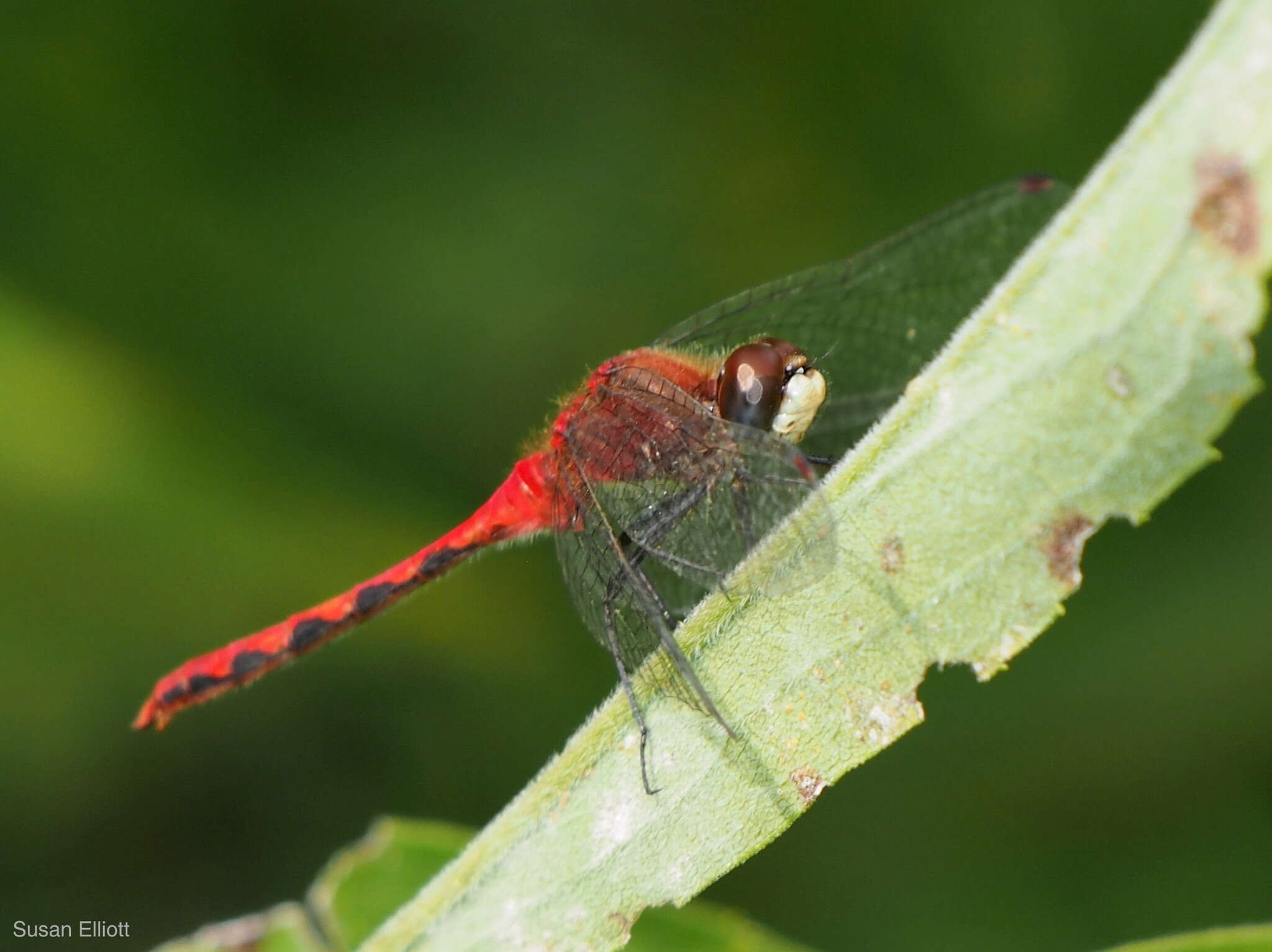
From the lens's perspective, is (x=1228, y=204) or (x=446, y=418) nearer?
(x=1228, y=204)

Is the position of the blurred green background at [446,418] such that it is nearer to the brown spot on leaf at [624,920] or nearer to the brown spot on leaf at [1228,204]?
the brown spot on leaf at [624,920]

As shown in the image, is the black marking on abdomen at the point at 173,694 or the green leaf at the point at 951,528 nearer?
the green leaf at the point at 951,528

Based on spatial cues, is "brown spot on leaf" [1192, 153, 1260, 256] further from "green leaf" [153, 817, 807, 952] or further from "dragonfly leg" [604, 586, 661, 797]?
"green leaf" [153, 817, 807, 952]

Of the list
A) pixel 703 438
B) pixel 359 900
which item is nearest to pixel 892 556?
pixel 703 438

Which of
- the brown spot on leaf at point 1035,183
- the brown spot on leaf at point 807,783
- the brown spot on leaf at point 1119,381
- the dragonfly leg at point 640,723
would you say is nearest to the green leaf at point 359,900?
the dragonfly leg at point 640,723

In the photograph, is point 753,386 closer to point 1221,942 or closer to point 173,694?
point 1221,942

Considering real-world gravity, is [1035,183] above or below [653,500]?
above

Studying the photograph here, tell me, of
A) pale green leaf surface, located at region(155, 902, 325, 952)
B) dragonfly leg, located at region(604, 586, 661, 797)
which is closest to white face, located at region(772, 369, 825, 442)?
dragonfly leg, located at region(604, 586, 661, 797)
